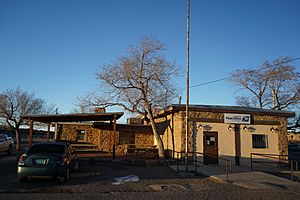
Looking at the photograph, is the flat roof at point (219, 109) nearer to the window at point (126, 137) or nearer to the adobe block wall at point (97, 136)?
the adobe block wall at point (97, 136)

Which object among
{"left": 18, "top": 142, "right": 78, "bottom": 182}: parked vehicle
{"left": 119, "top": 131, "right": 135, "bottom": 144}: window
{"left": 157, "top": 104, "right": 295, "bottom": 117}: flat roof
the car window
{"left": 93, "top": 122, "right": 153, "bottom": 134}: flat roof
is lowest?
{"left": 18, "top": 142, "right": 78, "bottom": 182}: parked vehicle

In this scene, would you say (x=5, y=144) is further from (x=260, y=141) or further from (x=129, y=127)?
(x=260, y=141)

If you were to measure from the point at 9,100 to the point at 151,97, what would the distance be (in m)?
19.4

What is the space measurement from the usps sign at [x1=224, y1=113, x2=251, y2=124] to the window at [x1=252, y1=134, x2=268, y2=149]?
120 centimetres

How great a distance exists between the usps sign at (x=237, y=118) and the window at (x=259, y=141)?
1.20 metres

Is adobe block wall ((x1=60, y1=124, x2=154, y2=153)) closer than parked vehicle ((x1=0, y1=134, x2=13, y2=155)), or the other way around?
parked vehicle ((x1=0, y1=134, x2=13, y2=155))

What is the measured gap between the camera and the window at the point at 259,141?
18344 millimetres

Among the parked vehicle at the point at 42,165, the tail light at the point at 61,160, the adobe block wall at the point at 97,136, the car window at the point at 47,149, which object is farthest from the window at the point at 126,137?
the tail light at the point at 61,160

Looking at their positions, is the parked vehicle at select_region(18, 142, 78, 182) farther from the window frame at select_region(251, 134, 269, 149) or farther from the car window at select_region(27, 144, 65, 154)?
the window frame at select_region(251, 134, 269, 149)

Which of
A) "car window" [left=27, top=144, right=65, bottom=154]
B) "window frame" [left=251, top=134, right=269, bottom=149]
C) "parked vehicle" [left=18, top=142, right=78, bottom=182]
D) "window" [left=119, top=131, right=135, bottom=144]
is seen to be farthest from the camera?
"window" [left=119, top=131, right=135, bottom=144]

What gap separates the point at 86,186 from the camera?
8.95m

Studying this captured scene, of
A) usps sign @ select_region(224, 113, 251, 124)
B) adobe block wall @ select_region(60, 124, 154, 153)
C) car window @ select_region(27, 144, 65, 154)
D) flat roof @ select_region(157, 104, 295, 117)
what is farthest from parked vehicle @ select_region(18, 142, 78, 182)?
adobe block wall @ select_region(60, 124, 154, 153)

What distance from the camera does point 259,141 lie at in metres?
18.5

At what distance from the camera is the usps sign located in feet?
58.7
